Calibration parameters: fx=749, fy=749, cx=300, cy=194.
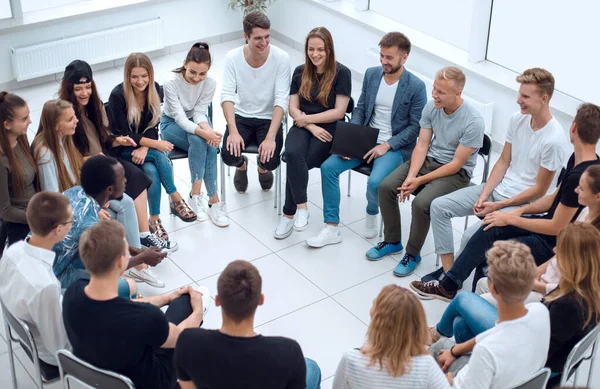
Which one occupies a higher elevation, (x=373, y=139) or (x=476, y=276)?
(x=373, y=139)

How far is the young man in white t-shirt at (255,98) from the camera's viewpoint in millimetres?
5199

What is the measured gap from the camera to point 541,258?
4.05 m

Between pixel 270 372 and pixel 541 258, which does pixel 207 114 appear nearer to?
pixel 541 258

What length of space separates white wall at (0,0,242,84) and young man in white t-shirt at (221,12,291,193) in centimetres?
261

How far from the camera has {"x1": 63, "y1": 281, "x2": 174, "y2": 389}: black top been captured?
2883 millimetres

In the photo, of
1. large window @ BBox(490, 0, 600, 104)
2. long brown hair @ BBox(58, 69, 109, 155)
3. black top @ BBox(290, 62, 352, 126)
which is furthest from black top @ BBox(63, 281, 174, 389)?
large window @ BBox(490, 0, 600, 104)

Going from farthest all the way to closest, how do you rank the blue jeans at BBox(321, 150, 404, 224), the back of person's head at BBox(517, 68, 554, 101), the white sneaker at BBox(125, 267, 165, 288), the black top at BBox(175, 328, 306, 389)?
1. the blue jeans at BBox(321, 150, 404, 224)
2. the white sneaker at BBox(125, 267, 165, 288)
3. the back of person's head at BBox(517, 68, 554, 101)
4. the black top at BBox(175, 328, 306, 389)

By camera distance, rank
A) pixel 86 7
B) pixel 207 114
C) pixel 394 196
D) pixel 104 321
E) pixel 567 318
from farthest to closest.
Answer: pixel 86 7 → pixel 207 114 → pixel 394 196 → pixel 567 318 → pixel 104 321

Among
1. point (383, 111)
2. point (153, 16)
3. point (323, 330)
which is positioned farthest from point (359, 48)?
point (323, 330)

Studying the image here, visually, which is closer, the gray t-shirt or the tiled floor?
the tiled floor

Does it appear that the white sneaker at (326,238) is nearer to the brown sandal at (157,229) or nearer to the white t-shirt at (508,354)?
the brown sandal at (157,229)

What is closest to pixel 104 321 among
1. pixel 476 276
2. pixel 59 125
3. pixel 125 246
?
pixel 125 246

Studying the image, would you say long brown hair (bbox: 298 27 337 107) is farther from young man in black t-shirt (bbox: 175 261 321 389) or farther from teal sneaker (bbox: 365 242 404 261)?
young man in black t-shirt (bbox: 175 261 321 389)

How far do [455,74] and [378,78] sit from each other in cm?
69
